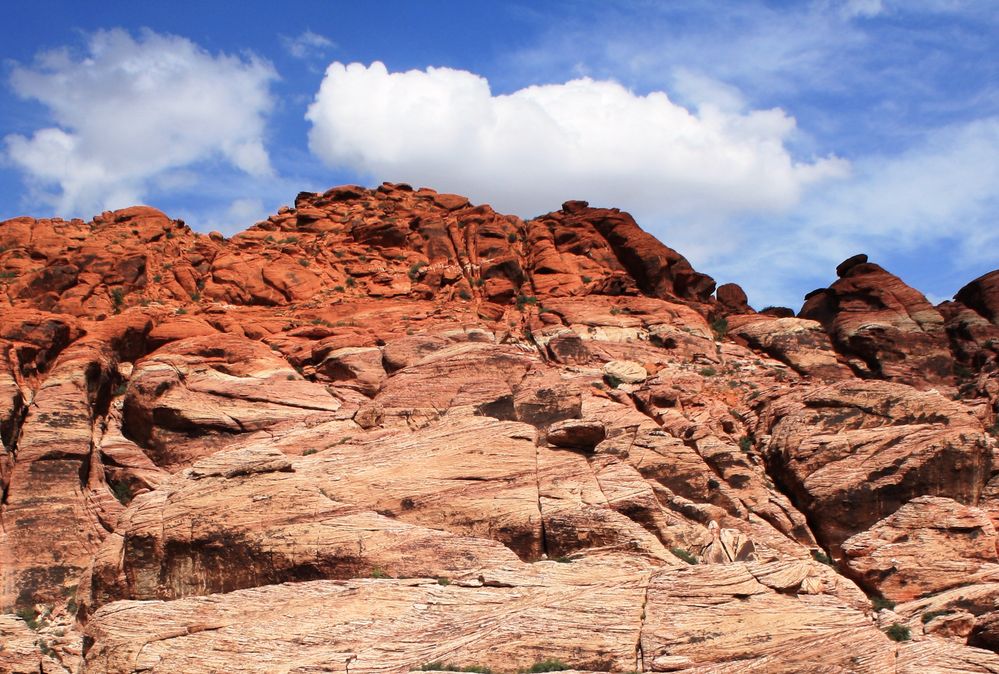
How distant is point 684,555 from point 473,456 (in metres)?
7.40


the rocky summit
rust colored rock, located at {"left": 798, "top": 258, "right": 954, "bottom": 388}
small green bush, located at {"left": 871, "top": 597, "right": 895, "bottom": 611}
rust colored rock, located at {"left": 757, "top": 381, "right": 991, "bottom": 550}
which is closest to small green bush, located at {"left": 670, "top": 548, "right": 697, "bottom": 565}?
the rocky summit

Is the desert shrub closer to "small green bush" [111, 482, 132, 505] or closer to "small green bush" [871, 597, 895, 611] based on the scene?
"small green bush" [871, 597, 895, 611]

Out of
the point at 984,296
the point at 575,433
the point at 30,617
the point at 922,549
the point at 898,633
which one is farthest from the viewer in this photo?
the point at 984,296

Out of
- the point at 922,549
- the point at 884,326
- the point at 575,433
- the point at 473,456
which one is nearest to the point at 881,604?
the point at 922,549

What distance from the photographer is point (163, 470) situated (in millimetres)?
43531

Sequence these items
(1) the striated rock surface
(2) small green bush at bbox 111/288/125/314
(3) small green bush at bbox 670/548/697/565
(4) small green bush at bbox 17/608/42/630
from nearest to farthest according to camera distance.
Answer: (3) small green bush at bbox 670/548/697/565
(1) the striated rock surface
(4) small green bush at bbox 17/608/42/630
(2) small green bush at bbox 111/288/125/314

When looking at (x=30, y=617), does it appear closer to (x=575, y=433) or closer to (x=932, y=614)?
(x=575, y=433)

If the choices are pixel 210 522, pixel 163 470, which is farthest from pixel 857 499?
pixel 163 470

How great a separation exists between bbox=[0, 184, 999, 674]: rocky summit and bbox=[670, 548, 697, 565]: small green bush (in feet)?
0.45

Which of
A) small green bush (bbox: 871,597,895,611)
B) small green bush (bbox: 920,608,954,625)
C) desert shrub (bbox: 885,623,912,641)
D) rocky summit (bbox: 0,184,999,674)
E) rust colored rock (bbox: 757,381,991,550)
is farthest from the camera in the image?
rust colored rock (bbox: 757,381,991,550)

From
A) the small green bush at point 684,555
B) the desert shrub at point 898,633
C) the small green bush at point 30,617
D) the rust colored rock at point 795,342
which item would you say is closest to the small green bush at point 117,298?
the small green bush at point 30,617

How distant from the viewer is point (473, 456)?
3459 cm

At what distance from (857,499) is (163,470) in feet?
88.1

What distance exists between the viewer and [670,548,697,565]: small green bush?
3130 cm
